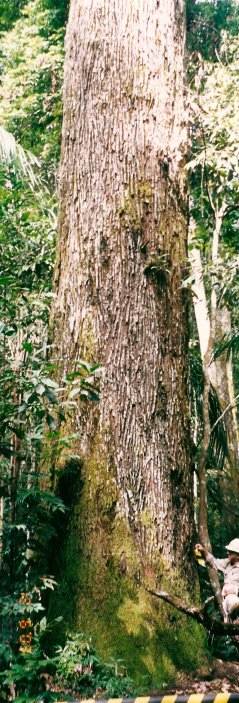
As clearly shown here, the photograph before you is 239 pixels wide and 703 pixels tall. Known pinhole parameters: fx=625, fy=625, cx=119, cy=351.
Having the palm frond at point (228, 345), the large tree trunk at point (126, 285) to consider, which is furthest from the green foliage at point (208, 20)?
the large tree trunk at point (126, 285)

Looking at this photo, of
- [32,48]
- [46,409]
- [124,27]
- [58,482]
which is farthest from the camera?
[32,48]

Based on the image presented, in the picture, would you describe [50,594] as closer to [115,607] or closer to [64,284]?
[115,607]

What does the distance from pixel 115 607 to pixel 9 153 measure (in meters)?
3.93

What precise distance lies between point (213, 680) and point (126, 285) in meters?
2.28

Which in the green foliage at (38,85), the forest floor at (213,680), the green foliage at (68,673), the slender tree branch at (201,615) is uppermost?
the green foliage at (38,85)

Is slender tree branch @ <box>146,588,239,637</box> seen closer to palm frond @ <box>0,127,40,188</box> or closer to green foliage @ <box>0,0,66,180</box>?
palm frond @ <box>0,127,40,188</box>

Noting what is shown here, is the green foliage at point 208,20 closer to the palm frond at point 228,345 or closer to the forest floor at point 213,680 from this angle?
the palm frond at point 228,345

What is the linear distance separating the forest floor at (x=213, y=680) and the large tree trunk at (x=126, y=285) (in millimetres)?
444

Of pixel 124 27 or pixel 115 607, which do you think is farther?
pixel 124 27

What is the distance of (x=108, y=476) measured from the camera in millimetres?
3547

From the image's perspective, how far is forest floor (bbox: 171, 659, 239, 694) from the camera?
3.26 meters

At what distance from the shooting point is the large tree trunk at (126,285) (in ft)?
11.5

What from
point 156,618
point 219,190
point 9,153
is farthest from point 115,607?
point 9,153

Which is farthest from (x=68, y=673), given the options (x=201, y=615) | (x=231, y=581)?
(x=231, y=581)
